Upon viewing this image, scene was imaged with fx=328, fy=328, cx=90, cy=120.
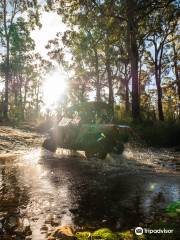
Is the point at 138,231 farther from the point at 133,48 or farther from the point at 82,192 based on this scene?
the point at 133,48

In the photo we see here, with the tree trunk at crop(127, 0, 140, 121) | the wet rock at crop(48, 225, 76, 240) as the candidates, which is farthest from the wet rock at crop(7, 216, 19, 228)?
the tree trunk at crop(127, 0, 140, 121)

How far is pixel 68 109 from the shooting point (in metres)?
23.3

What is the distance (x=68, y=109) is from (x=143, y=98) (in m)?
36.2

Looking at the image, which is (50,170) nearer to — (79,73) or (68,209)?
(68,209)

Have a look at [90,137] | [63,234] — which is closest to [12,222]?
[63,234]

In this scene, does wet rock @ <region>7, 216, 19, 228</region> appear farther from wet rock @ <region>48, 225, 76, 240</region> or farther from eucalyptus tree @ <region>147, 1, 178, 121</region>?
eucalyptus tree @ <region>147, 1, 178, 121</region>

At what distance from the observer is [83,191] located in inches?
262

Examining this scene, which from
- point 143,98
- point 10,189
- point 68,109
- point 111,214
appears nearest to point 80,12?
point 68,109

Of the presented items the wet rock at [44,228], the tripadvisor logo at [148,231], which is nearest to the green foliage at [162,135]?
the wet rock at [44,228]

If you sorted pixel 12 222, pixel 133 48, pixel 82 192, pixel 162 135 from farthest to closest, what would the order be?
1. pixel 133 48
2. pixel 162 135
3. pixel 82 192
4. pixel 12 222

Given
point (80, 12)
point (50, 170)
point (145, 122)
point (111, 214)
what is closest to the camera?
point (111, 214)

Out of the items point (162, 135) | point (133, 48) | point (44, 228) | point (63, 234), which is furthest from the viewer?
point (133, 48)

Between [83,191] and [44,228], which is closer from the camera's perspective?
[44,228]

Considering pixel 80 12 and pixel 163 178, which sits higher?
pixel 80 12
